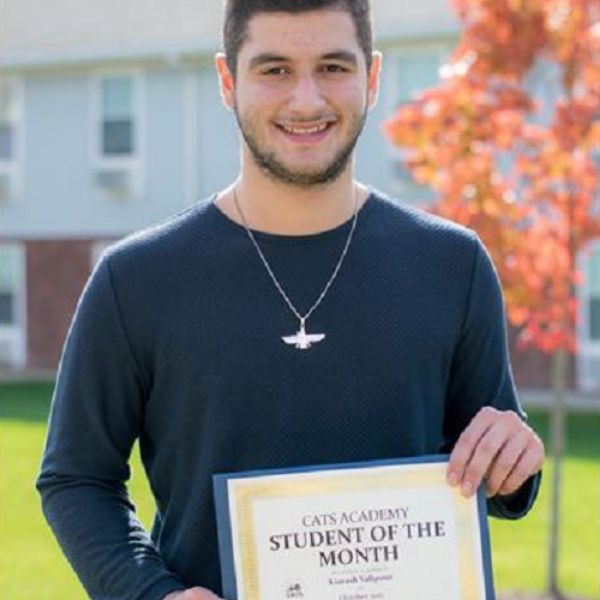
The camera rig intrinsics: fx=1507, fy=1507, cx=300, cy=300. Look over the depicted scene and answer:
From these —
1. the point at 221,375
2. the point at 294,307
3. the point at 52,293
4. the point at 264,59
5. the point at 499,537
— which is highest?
the point at 264,59


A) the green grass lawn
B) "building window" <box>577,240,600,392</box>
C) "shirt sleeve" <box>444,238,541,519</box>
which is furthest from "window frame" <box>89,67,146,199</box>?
"shirt sleeve" <box>444,238,541,519</box>

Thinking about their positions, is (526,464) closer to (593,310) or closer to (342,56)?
(342,56)

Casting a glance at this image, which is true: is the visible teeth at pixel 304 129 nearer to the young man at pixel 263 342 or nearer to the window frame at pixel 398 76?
the young man at pixel 263 342

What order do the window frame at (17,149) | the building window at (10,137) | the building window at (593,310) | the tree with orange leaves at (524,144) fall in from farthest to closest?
the building window at (10,137) → the window frame at (17,149) → the building window at (593,310) → the tree with orange leaves at (524,144)

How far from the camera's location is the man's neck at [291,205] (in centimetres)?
272

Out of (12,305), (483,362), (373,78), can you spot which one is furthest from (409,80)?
(483,362)

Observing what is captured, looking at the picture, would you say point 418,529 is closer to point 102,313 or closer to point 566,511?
point 102,313

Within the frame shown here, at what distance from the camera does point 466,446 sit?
2543mm

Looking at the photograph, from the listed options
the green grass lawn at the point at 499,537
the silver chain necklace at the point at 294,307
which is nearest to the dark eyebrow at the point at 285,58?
the silver chain necklace at the point at 294,307

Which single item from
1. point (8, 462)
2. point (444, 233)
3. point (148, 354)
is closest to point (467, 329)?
point (444, 233)

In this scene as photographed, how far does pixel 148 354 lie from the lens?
2666mm

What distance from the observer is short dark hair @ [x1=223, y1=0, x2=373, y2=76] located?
2.65m

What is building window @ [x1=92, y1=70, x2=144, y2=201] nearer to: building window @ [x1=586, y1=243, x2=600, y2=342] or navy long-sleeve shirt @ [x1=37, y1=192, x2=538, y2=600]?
building window @ [x1=586, y1=243, x2=600, y2=342]

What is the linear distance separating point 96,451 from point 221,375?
26cm
